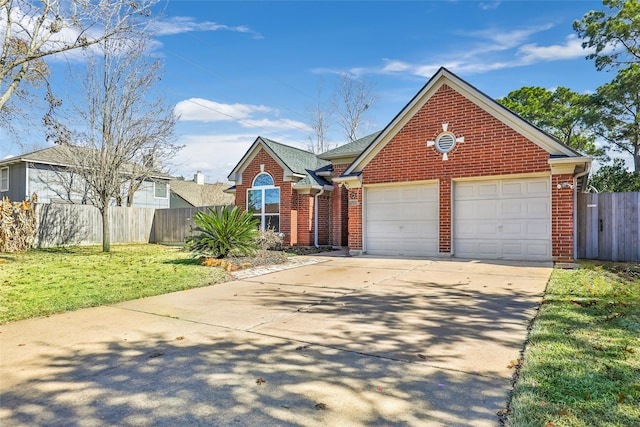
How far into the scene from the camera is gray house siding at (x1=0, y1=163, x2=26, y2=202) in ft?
72.4

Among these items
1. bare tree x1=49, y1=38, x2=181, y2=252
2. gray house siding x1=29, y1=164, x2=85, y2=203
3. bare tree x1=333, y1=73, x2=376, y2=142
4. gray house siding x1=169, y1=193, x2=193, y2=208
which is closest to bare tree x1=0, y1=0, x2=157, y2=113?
bare tree x1=49, y1=38, x2=181, y2=252

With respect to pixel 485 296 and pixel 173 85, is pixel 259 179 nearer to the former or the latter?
pixel 173 85

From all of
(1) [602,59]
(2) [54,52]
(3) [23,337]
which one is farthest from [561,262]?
(1) [602,59]

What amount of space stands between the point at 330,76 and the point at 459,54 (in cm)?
1660

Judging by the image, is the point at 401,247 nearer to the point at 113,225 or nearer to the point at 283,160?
the point at 283,160

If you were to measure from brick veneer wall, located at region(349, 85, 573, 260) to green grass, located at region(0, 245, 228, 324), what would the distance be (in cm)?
650

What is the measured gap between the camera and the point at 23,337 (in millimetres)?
4473

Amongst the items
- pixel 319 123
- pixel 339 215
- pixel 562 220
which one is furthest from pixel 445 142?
pixel 319 123

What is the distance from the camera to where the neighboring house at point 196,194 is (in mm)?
35531

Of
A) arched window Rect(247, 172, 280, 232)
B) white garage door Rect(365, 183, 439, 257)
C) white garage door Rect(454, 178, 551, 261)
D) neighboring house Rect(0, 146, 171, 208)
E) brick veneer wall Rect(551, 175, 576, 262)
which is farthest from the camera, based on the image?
neighboring house Rect(0, 146, 171, 208)

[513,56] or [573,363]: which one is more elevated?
[513,56]

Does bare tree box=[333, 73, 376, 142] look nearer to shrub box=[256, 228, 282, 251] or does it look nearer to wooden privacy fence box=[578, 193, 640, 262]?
shrub box=[256, 228, 282, 251]

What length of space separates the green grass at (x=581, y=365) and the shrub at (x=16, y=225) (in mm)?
17405

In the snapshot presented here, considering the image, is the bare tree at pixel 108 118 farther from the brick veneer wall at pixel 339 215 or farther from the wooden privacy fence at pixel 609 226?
the wooden privacy fence at pixel 609 226
